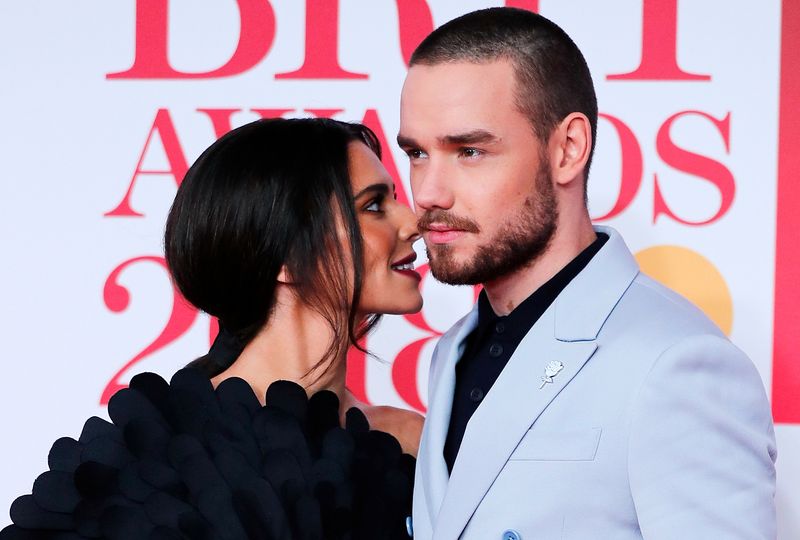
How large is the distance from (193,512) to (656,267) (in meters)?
1.25

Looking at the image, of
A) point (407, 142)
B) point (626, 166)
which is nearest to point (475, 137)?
point (407, 142)

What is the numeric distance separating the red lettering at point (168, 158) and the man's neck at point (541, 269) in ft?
3.89

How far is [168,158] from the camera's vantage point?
105 inches

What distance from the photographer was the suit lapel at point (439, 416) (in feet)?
5.31

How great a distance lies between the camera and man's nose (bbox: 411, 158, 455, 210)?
164 centimetres

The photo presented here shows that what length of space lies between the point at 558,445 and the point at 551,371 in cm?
11

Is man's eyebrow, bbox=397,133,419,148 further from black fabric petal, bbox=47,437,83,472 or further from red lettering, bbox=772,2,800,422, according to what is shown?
red lettering, bbox=772,2,800,422

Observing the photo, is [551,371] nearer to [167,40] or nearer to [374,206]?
[374,206]

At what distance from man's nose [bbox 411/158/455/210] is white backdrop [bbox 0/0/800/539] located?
0.94 m

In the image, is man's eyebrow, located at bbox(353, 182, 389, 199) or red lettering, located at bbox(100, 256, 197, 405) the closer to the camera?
man's eyebrow, located at bbox(353, 182, 389, 199)

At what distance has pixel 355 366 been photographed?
8.71 feet

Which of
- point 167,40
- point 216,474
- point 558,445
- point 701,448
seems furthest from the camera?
point 167,40

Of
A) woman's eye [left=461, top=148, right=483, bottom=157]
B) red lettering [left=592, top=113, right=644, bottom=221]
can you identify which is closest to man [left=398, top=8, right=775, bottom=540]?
woman's eye [left=461, top=148, right=483, bottom=157]

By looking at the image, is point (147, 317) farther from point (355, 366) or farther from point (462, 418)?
point (462, 418)
